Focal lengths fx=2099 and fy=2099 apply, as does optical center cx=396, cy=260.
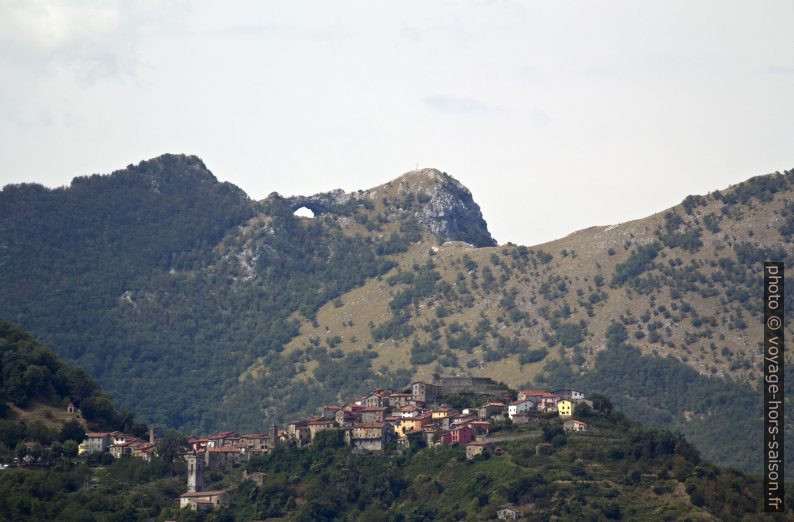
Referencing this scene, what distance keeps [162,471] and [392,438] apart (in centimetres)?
1845

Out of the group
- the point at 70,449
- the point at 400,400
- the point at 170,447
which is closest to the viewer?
the point at 70,449

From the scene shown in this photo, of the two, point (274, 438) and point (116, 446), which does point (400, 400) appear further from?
point (116, 446)

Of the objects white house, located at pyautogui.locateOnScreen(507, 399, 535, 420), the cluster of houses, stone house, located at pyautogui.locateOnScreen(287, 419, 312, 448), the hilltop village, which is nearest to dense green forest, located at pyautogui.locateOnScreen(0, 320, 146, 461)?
the cluster of houses

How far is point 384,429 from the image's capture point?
167875mm

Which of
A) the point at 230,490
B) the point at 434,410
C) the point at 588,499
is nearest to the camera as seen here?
the point at 588,499

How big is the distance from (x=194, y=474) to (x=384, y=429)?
1575cm

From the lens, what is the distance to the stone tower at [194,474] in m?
162

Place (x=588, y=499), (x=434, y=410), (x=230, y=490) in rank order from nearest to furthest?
(x=588, y=499) < (x=230, y=490) < (x=434, y=410)

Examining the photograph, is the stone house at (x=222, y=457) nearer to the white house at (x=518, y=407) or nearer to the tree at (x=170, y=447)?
the tree at (x=170, y=447)

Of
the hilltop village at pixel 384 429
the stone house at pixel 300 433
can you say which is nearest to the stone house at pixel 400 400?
the hilltop village at pixel 384 429

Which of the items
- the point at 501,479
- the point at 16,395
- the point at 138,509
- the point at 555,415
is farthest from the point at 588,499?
the point at 16,395

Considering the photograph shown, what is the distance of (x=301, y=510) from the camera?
156 meters

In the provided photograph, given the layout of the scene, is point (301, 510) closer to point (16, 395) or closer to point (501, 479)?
point (501, 479)

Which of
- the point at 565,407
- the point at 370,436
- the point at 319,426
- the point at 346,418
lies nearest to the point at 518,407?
the point at 565,407
